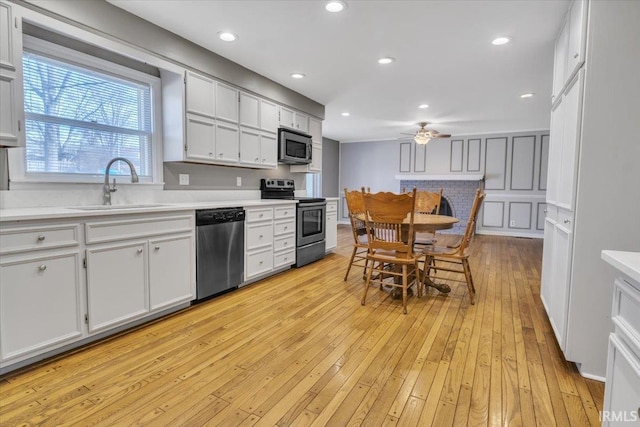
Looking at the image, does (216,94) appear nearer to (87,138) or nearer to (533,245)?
(87,138)

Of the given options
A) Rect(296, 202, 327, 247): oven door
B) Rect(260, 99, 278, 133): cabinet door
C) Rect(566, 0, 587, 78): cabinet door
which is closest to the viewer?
Rect(566, 0, 587, 78): cabinet door

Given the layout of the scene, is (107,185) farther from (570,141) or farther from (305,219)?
(570,141)

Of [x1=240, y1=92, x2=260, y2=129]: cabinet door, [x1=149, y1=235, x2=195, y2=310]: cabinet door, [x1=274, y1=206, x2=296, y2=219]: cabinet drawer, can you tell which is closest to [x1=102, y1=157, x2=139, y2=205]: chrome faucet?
[x1=149, y1=235, x2=195, y2=310]: cabinet door

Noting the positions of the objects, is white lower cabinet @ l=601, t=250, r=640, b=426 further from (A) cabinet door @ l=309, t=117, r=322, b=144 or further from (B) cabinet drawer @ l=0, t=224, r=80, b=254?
(A) cabinet door @ l=309, t=117, r=322, b=144

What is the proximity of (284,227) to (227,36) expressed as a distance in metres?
2.09

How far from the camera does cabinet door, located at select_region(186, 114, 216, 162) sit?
3.17m

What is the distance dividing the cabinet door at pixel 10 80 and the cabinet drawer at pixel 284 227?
234 centimetres

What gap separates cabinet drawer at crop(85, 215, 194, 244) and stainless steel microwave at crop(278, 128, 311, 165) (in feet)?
6.17

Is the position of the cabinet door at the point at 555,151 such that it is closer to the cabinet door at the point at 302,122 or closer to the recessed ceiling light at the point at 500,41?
the recessed ceiling light at the point at 500,41

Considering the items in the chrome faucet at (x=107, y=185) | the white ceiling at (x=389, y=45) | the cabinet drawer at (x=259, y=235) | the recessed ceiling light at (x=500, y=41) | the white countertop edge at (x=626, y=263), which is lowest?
the cabinet drawer at (x=259, y=235)

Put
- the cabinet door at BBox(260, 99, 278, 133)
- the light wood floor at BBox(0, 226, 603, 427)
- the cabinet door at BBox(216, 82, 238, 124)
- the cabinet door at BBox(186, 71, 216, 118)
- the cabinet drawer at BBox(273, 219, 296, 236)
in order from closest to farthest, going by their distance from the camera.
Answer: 1. the light wood floor at BBox(0, 226, 603, 427)
2. the cabinet door at BBox(186, 71, 216, 118)
3. the cabinet door at BBox(216, 82, 238, 124)
4. the cabinet drawer at BBox(273, 219, 296, 236)
5. the cabinet door at BBox(260, 99, 278, 133)

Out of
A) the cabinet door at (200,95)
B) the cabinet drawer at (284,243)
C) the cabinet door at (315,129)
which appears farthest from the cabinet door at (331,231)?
the cabinet door at (200,95)

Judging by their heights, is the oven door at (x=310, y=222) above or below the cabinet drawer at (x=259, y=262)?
above

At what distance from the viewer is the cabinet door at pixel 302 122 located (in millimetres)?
4693
